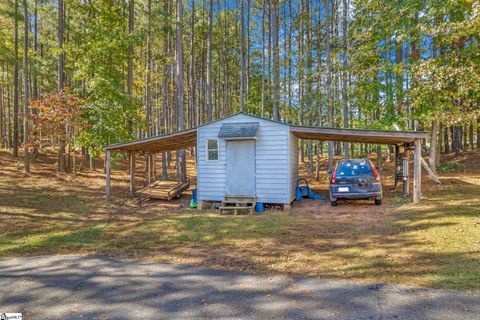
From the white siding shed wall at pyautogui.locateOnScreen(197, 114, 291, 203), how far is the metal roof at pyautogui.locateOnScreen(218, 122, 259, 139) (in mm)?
156

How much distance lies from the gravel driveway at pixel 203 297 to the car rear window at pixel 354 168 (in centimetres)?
644

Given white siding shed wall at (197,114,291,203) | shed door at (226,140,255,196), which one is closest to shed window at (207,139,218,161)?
white siding shed wall at (197,114,291,203)

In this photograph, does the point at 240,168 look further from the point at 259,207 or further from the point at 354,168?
the point at 354,168

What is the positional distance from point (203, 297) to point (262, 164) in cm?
719

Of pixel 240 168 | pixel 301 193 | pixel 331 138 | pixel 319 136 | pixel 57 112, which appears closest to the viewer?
pixel 240 168

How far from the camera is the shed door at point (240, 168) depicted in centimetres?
1101

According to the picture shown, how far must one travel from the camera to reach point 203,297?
3984 mm

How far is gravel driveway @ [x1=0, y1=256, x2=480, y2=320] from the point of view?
3.50 metres

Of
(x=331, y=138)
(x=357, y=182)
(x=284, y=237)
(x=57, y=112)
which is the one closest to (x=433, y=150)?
(x=331, y=138)

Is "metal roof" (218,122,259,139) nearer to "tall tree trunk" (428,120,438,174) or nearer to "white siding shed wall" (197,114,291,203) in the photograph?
"white siding shed wall" (197,114,291,203)

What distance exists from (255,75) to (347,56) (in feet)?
49.1

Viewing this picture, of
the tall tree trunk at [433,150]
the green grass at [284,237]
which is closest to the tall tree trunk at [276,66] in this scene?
the tall tree trunk at [433,150]

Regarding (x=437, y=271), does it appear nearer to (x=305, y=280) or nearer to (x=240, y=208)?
(x=305, y=280)

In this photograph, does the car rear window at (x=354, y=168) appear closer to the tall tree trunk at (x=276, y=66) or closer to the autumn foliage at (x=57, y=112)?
the tall tree trunk at (x=276, y=66)
